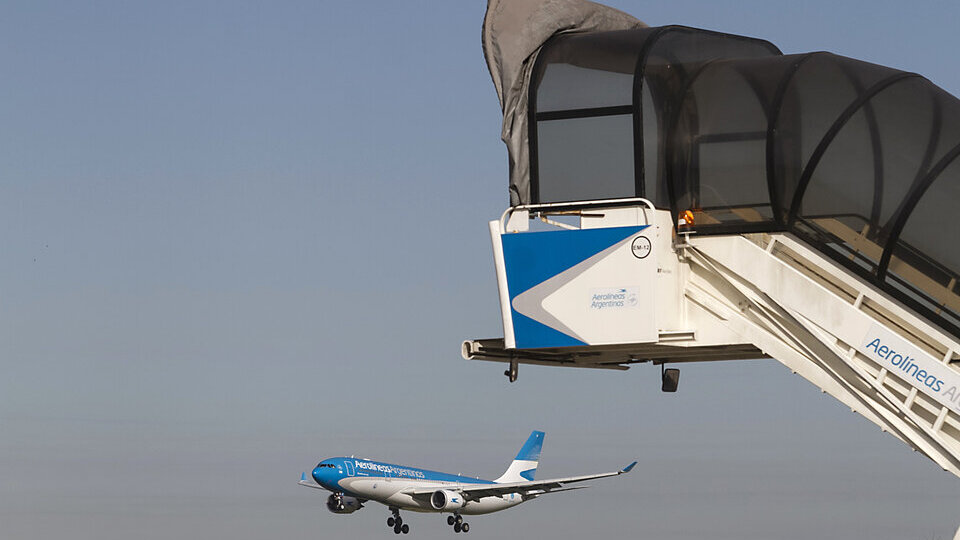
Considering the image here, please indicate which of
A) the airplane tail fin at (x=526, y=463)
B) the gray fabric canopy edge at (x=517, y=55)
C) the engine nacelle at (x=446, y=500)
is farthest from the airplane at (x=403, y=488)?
the gray fabric canopy edge at (x=517, y=55)

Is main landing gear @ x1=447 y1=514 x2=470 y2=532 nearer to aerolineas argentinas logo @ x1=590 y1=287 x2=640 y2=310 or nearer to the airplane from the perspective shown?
the airplane

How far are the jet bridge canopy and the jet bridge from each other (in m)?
0.02

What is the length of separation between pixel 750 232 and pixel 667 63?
97.7 inches

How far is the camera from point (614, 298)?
53.7 feet

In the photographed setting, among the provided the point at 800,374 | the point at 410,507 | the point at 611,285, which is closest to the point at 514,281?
the point at 611,285

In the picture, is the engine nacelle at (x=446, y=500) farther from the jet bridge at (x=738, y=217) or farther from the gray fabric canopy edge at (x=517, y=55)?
the gray fabric canopy edge at (x=517, y=55)

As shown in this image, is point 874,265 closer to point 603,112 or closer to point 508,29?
point 603,112

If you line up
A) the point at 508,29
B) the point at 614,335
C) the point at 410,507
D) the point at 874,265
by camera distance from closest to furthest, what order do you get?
1. the point at 874,265
2. the point at 614,335
3. the point at 508,29
4. the point at 410,507

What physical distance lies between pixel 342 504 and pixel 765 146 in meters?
58.2

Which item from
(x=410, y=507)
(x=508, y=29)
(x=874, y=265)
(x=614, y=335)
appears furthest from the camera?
→ (x=410, y=507)

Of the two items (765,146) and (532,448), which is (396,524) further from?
(765,146)

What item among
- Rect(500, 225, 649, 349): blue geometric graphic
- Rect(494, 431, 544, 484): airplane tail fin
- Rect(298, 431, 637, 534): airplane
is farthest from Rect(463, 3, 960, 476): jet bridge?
Rect(494, 431, 544, 484): airplane tail fin

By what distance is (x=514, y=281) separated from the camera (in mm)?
16781

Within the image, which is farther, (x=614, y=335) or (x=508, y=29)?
(x=508, y=29)
